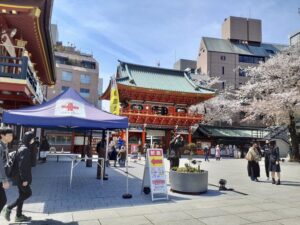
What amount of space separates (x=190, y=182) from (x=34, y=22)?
8.35 m

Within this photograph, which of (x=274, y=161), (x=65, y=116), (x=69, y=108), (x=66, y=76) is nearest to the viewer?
(x=65, y=116)

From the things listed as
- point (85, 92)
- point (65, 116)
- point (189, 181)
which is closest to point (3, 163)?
point (65, 116)

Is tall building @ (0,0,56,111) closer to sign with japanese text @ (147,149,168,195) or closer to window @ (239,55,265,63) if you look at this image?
sign with japanese text @ (147,149,168,195)

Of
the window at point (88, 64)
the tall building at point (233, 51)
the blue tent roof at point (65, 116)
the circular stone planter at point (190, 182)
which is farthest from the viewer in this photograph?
the window at point (88, 64)

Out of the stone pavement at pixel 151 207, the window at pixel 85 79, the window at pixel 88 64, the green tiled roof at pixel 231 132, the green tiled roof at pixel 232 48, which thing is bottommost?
the stone pavement at pixel 151 207

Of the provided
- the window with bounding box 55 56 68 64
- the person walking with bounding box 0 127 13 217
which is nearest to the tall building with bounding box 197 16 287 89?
the window with bounding box 55 56 68 64

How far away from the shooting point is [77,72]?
5125cm

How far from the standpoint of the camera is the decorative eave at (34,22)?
927 cm

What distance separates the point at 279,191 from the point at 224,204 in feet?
10.9

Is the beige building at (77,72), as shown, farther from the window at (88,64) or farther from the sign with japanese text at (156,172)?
the sign with japanese text at (156,172)

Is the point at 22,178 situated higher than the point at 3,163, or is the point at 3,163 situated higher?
the point at 3,163

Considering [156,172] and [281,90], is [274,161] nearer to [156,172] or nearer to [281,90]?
[156,172]

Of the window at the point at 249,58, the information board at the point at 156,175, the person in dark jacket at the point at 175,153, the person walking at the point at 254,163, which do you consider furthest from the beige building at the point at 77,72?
the information board at the point at 156,175

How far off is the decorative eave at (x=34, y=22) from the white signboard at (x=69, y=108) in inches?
134
